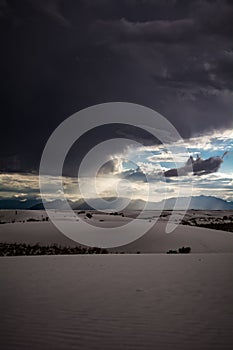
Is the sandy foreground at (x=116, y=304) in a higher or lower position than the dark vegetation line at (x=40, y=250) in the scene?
higher

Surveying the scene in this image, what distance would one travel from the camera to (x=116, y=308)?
572 cm

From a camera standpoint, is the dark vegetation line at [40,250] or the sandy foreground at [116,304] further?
the dark vegetation line at [40,250]

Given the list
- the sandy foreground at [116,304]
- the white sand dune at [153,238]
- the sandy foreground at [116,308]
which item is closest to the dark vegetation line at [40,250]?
the white sand dune at [153,238]

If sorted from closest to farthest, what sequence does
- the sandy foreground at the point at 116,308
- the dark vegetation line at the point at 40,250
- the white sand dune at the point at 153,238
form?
the sandy foreground at the point at 116,308 < the dark vegetation line at the point at 40,250 < the white sand dune at the point at 153,238

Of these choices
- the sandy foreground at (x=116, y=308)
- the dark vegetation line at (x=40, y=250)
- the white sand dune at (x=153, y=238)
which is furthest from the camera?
the white sand dune at (x=153, y=238)

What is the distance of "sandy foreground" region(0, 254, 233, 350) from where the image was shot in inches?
169

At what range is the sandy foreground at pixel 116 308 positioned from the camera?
169 inches

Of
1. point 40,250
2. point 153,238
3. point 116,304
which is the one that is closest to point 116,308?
point 116,304

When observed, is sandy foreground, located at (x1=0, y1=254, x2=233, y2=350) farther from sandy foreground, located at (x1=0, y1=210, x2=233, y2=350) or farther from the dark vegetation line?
the dark vegetation line

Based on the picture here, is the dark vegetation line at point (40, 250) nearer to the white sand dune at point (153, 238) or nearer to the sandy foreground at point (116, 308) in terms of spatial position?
the white sand dune at point (153, 238)

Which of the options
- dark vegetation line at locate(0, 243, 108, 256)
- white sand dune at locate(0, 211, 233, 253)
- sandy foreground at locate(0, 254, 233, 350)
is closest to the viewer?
sandy foreground at locate(0, 254, 233, 350)

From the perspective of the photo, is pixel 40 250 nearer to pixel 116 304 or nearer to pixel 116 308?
pixel 116 304

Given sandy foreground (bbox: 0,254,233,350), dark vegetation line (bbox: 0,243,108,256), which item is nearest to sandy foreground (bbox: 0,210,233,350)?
sandy foreground (bbox: 0,254,233,350)

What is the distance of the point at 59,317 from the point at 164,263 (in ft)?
21.6
